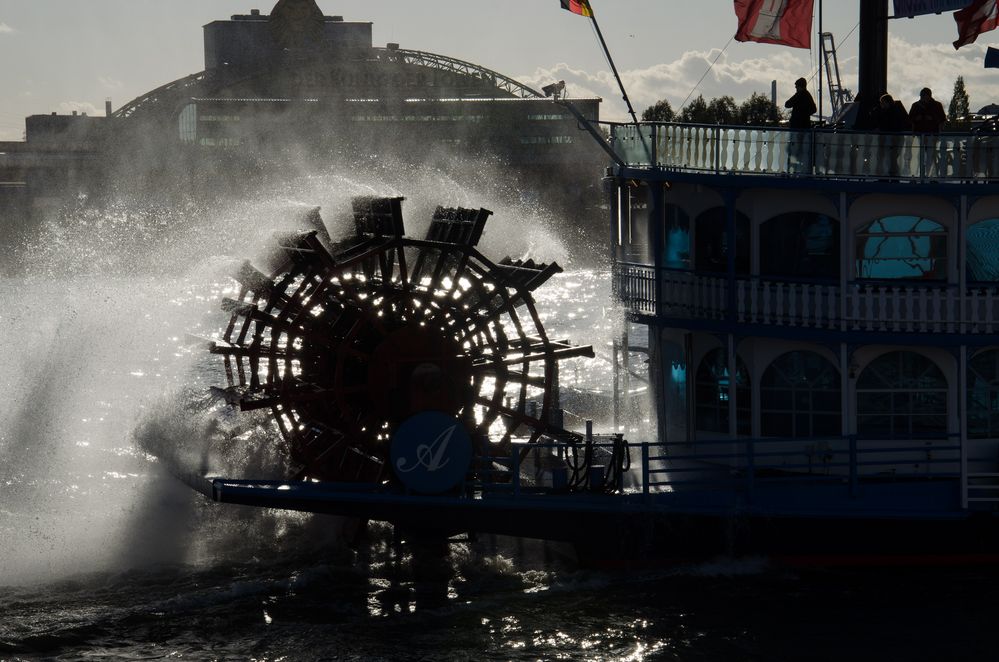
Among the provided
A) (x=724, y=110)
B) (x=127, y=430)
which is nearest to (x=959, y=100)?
(x=724, y=110)

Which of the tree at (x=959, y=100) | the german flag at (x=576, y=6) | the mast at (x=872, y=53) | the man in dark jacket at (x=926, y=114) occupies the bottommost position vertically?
the man in dark jacket at (x=926, y=114)

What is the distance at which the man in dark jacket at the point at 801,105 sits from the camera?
56.5 feet

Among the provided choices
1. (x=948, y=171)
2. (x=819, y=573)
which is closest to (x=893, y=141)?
(x=948, y=171)

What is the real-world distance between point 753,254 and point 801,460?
2.39m

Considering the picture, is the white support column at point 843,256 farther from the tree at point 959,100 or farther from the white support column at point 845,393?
the tree at point 959,100

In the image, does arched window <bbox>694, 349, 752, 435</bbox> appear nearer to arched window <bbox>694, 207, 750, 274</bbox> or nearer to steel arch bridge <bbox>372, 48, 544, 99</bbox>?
arched window <bbox>694, 207, 750, 274</bbox>

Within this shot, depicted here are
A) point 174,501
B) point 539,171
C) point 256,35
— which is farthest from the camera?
point 256,35

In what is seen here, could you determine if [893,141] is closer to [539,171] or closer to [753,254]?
[753,254]

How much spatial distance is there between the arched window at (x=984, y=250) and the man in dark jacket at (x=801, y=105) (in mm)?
2289

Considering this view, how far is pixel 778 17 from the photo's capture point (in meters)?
17.5

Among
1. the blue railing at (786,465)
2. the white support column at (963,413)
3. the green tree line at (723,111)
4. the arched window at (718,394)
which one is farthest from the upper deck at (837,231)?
the green tree line at (723,111)

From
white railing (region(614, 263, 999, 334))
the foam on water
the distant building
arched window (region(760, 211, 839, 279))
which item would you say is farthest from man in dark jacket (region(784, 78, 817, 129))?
the distant building

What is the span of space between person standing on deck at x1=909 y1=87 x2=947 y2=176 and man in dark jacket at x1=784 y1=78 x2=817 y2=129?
1.21m

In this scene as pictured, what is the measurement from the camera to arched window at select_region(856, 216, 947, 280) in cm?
1622
